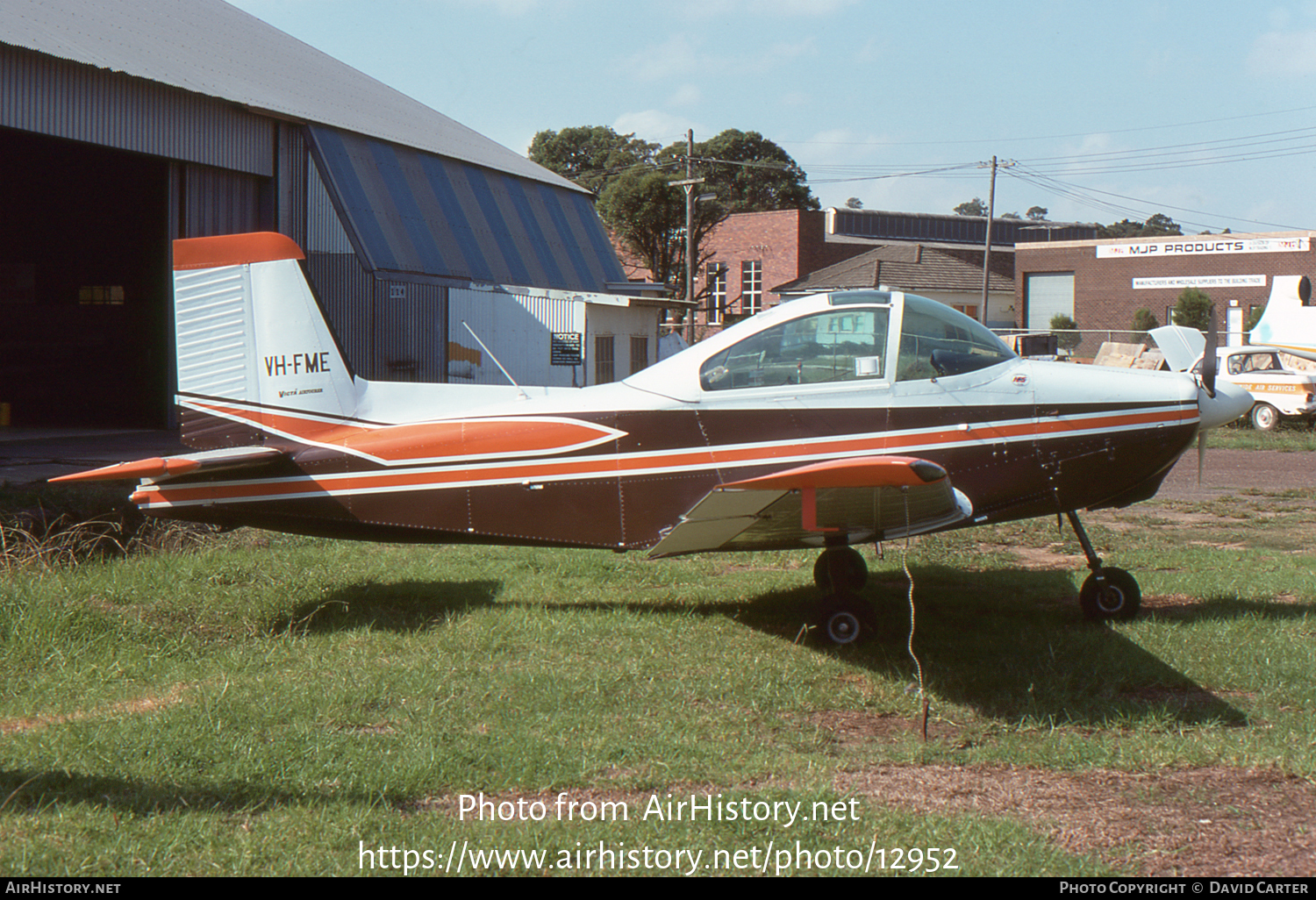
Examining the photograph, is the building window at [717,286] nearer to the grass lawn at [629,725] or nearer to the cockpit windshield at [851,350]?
the grass lawn at [629,725]

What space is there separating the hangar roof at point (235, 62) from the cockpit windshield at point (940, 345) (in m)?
13.5

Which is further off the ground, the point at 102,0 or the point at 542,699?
the point at 102,0

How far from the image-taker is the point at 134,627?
647 cm

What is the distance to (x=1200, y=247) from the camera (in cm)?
4931

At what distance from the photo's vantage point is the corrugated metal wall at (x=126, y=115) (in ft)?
46.5

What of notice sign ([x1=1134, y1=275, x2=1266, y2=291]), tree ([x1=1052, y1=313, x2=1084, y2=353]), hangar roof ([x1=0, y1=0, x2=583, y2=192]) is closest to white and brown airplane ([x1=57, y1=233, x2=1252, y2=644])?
hangar roof ([x1=0, y1=0, x2=583, y2=192])

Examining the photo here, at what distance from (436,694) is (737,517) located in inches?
76.5

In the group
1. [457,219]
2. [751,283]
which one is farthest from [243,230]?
[751,283]

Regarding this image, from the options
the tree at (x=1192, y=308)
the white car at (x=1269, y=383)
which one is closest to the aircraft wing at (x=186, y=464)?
the white car at (x=1269, y=383)

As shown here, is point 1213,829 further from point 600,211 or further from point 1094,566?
point 600,211

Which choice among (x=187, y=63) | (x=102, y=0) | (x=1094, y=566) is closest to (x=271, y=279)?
(x=1094, y=566)

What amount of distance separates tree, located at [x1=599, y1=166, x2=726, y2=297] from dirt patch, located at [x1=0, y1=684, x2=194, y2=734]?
142 ft

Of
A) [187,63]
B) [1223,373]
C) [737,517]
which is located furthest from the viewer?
[1223,373]

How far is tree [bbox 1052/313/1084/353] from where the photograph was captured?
4541 cm
